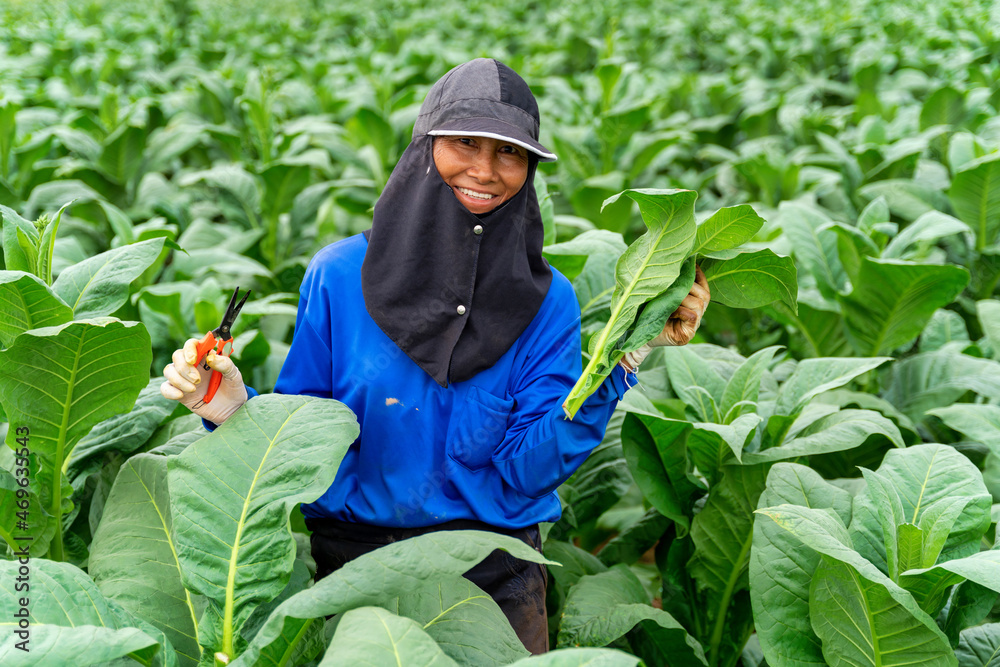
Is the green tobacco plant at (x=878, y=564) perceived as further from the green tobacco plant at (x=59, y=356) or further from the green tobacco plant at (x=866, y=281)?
the green tobacco plant at (x=59, y=356)

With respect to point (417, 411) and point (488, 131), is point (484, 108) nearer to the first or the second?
point (488, 131)

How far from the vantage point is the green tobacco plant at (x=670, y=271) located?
1.59 meters

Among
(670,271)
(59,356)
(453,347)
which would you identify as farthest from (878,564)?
(59,356)

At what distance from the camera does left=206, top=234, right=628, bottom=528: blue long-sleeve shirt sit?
1.89 m

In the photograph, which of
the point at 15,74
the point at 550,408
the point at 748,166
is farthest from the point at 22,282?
the point at 15,74

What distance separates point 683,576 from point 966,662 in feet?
2.39

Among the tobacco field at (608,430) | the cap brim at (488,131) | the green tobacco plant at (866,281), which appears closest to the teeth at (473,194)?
the cap brim at (488,131)

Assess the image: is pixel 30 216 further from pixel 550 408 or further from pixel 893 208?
pixel 893 208

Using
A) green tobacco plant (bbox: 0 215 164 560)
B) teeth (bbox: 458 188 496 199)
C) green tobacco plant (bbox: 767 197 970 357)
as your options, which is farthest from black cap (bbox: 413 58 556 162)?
green tobacco plant (bbox: 767 197 970 357)

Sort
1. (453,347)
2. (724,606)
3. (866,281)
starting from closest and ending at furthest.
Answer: (453,347) → (724,606) → (866,281)

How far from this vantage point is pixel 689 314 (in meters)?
1.71

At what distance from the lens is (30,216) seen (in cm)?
395

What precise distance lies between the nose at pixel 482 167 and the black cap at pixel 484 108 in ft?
0.23

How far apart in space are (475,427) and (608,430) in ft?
2.83
